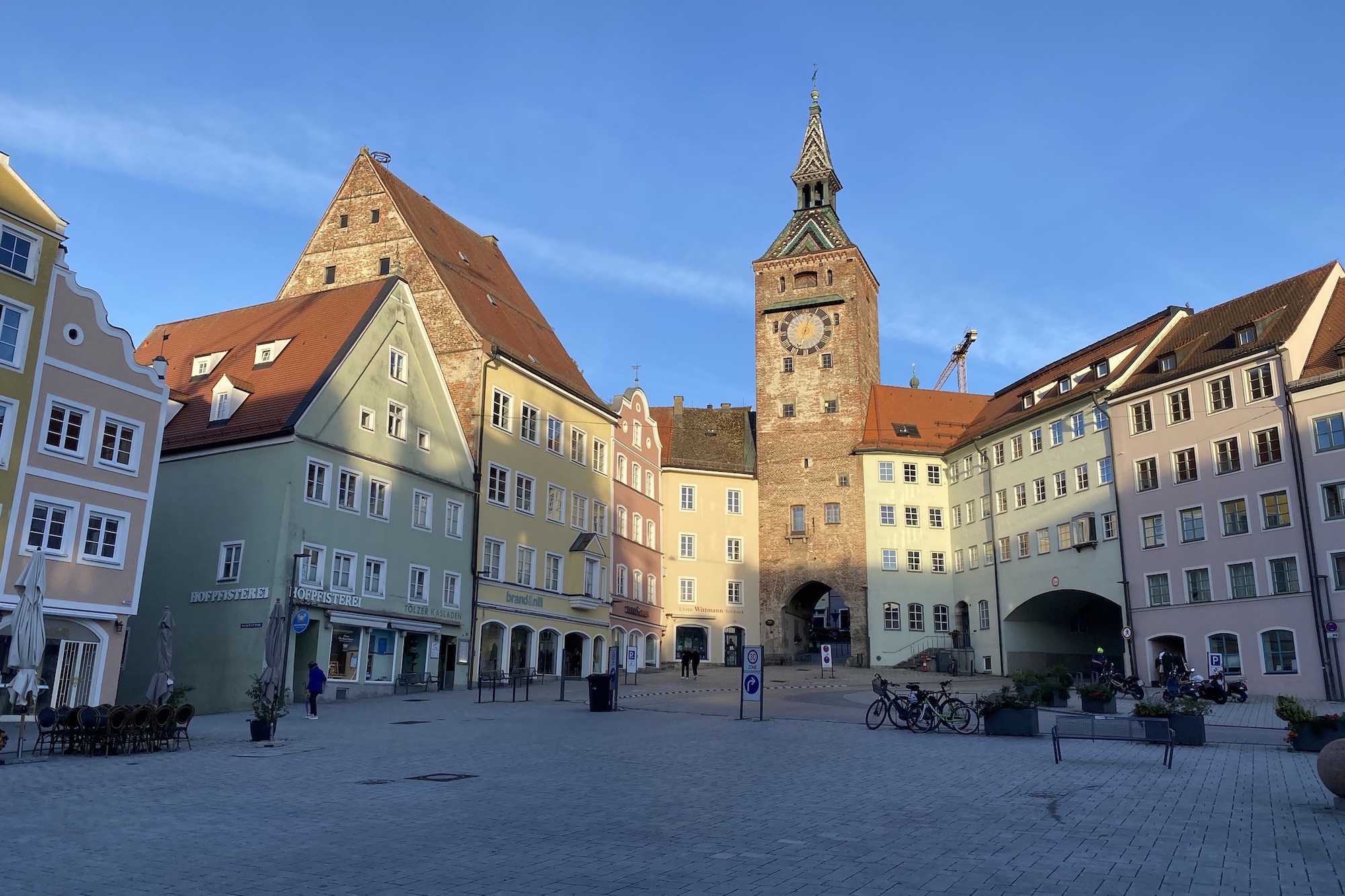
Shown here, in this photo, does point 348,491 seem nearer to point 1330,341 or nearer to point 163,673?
point 163,673

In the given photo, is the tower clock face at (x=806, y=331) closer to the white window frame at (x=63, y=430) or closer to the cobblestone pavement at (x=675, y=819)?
the white window frame at (x=63, y=430)

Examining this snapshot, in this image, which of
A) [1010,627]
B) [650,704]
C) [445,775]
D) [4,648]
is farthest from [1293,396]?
Answer: [4,648]

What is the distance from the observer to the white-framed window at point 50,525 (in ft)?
90.4

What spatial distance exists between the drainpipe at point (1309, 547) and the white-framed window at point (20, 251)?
1634 inches

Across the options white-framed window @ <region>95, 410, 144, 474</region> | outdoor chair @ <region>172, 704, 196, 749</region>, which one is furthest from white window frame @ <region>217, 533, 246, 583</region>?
outdoor chair @ <region>172, 704, 196, 749</region>

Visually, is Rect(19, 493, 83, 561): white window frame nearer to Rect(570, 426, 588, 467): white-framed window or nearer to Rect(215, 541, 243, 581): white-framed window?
Rect(215, 541, 243, 581): white-framed window

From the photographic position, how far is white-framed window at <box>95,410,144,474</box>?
97.1 feet

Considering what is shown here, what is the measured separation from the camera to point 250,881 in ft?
29.1

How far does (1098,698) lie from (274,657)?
20.0 m

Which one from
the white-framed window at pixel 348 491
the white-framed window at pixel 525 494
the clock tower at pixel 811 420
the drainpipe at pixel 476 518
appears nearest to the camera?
the white-framed window at pixel 348 491

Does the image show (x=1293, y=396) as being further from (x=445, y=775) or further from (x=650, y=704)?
(x=445, y=775)

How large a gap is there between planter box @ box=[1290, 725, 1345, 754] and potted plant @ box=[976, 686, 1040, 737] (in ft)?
15.6

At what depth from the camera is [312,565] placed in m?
35.2

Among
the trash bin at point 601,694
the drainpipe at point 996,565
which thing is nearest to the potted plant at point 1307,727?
the trash bin at point 601,694
